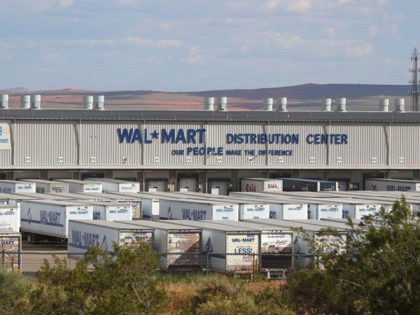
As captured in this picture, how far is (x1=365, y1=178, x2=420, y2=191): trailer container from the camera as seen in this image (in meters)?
73.1

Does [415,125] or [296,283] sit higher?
[415,125]

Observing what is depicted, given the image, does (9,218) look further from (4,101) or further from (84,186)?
(4,101)

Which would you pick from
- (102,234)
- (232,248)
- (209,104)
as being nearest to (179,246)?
(232,248)

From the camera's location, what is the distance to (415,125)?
7938cm

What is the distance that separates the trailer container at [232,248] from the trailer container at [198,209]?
37.2ft

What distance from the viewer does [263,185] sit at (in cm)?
7206

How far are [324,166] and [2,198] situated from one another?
2880 cm

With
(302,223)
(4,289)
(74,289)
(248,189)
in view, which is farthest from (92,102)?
(74,289)

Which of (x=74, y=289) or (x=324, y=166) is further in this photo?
(x=324, y=166)

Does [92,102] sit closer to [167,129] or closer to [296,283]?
[167,129]

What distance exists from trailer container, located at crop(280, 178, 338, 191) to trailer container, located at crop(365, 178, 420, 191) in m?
4.59

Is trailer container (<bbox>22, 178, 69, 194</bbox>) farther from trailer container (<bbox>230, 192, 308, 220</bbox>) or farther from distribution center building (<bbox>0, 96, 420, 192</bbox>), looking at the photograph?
trailer container (<bbox>230, 192, 308, 220</bbox>)

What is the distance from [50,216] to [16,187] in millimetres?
13181

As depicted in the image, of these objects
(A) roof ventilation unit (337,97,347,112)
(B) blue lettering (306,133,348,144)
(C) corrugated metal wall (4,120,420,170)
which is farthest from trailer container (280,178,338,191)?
(A) roof ventilation unit (337,97,347,112)
